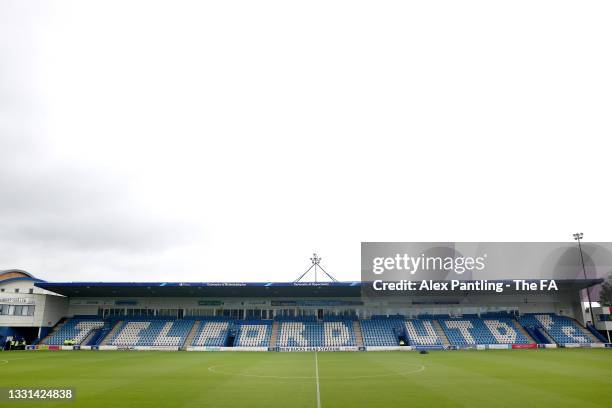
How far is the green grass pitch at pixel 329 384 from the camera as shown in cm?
1905

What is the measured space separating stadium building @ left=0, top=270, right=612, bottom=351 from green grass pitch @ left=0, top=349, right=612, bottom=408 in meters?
26.7

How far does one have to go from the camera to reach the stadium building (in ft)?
202

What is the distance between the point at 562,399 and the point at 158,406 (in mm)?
18540

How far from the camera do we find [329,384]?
80.1 ft

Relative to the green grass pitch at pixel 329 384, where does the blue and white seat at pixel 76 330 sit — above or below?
above

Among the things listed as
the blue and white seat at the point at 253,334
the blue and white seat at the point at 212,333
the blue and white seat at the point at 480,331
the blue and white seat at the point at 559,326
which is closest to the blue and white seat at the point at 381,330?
the blue and white seat at the point at 480,331

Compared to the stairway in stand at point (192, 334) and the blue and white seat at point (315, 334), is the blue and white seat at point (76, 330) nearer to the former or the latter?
the stairway in stand at point (192, 334)

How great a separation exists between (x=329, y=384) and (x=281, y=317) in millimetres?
45994

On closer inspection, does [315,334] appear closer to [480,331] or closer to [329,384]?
[480,331]

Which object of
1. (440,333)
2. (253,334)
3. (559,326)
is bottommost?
(440,333)

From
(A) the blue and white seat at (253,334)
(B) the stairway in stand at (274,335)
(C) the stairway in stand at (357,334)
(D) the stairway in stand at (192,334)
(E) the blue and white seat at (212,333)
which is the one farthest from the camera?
(E) the blue and white seat at (212,333)

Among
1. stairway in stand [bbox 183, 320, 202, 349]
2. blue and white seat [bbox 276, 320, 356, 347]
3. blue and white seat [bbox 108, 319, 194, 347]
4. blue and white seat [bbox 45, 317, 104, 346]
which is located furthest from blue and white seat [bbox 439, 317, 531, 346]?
blue and white seat [bbox 45, 317, 104, 346]

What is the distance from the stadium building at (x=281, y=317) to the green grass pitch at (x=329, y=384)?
26.7 metres

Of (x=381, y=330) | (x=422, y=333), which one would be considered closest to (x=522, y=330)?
(x=422, y=333)
